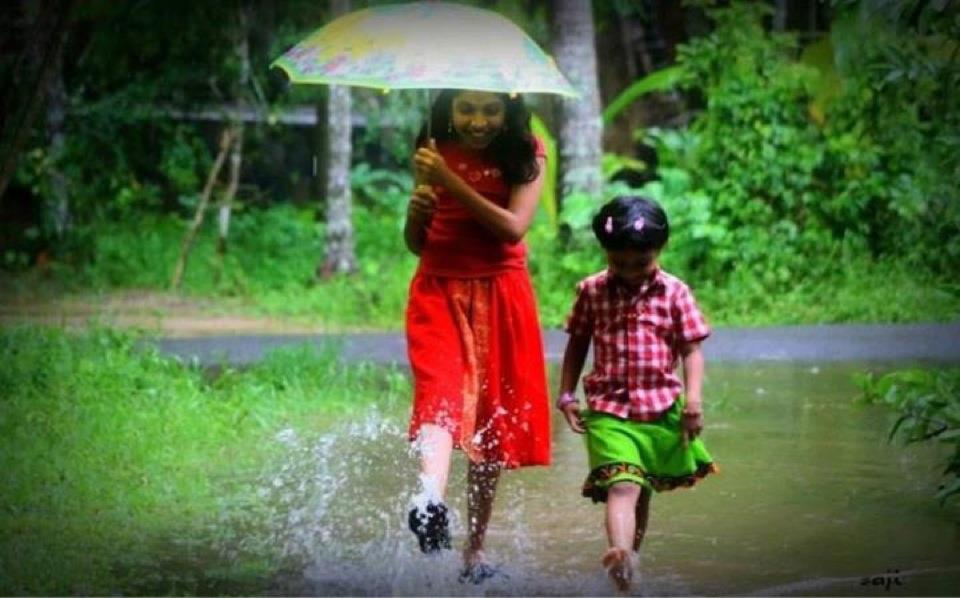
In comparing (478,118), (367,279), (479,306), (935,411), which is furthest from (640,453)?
(367,279)

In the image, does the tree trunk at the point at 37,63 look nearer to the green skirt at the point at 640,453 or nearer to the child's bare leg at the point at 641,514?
the green skirt at the point at 640,453

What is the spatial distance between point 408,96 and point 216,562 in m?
15.7

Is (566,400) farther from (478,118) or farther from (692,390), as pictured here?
(478,118)

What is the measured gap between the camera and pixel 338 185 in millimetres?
17531

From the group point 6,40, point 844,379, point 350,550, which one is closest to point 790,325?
point 844,379

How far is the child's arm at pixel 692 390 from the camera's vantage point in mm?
5766

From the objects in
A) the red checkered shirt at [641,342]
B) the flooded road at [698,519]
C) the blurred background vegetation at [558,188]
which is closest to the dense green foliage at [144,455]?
the flooded road at [698,519]

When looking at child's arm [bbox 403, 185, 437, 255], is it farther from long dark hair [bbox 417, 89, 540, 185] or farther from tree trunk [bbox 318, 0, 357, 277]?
tree trunk [bbox 318, 0, 357, 277]

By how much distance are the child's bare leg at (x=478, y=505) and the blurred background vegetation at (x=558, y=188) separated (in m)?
3.61

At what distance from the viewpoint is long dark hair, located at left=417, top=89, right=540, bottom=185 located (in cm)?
615

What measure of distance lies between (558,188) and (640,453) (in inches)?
440

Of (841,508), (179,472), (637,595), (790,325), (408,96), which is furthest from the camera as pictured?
(408,96)

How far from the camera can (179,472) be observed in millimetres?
7969

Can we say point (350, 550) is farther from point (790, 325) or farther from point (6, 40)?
point (6, 40)
